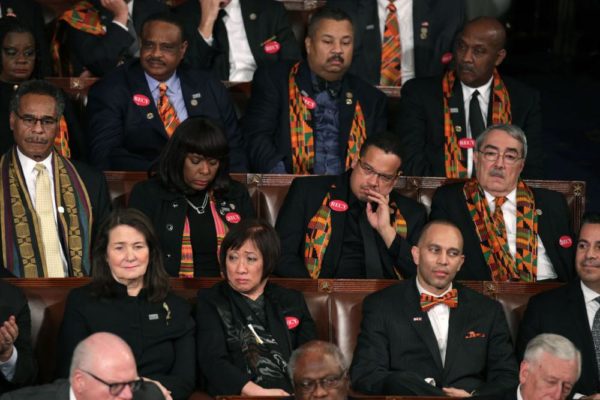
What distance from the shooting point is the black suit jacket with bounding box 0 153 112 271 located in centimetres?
459

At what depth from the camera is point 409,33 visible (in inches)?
242

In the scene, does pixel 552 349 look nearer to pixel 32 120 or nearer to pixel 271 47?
pixel 32 120

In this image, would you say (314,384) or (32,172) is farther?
(32,172)

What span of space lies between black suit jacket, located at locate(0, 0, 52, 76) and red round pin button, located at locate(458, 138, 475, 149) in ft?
6.36

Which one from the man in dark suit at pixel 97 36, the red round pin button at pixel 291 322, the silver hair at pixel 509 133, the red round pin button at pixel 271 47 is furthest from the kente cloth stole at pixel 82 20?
the red round pin button at pixel 291 322

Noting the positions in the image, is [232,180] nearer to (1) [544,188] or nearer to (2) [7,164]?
(2) [7,164]

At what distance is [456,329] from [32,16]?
113 inches

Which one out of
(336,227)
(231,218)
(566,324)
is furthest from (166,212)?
(566,324)

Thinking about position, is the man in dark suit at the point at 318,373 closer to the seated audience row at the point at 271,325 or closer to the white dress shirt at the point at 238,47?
the seated audience row at the point at 271,325

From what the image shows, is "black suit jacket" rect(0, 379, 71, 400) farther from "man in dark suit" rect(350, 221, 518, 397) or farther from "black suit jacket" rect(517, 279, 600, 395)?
"black suit jacket" rect(517, 279, 600, 395)

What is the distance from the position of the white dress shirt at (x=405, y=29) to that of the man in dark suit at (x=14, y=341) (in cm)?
284

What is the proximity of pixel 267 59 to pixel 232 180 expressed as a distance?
1515mm

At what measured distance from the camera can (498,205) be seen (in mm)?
4812

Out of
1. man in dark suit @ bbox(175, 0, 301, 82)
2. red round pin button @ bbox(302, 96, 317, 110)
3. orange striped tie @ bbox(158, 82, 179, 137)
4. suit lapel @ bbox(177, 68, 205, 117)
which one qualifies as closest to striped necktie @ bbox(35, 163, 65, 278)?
orange striped tie @ bbox(158, 82, 179, 137)
